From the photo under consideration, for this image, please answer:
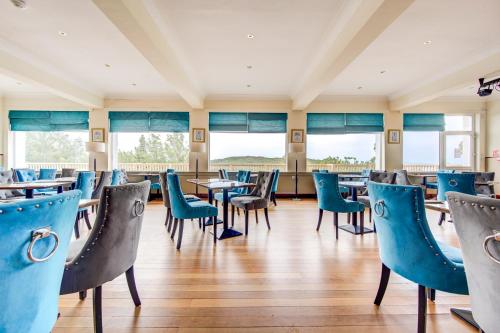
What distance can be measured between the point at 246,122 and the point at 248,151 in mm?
901

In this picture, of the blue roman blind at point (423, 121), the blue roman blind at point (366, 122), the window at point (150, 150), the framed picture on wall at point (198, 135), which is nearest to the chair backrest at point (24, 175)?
the window at point (150, 150)

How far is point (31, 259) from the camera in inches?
30.5

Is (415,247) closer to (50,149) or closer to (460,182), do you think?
(460,182)

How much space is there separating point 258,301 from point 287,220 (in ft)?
8.49

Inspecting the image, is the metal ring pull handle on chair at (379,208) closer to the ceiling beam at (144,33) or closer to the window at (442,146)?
the ceiling beam at (144,33)

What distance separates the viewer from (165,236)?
3.37 metres

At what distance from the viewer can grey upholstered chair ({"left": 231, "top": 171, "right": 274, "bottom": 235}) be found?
3.40 m

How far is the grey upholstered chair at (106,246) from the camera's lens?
1.27 metres

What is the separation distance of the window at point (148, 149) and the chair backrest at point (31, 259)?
254 inches

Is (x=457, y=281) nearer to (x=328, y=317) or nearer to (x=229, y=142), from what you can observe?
(x=328, y=317)

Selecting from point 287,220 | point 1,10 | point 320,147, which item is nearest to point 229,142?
point 320,147

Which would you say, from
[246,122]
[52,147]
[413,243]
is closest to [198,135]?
[246,122]

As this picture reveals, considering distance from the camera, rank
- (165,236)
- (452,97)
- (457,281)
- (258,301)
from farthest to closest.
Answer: (452,97) → (165,236) → (258,301) → (457,281)

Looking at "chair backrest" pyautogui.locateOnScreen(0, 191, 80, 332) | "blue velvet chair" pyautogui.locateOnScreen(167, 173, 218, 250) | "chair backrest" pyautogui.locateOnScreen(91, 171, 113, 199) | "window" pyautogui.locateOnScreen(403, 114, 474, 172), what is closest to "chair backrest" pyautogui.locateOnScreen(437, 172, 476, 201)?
"blue velvet chair" pyautogui.locateOnScreen(167, 173, 218, 250)
